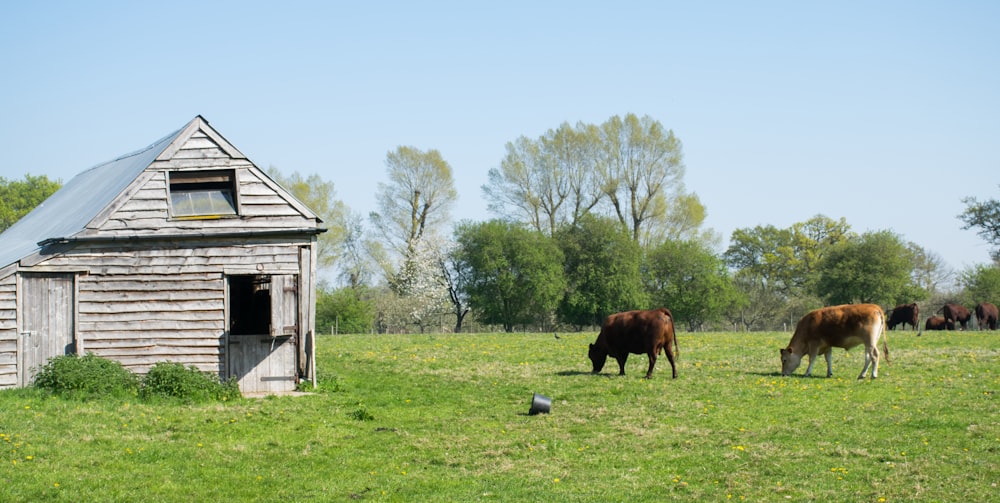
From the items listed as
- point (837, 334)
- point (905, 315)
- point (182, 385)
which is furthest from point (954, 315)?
point (182, 385)

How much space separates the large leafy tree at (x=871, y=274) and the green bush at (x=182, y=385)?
56375 millimetres

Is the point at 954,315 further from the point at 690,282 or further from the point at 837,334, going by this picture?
the point at 837,334

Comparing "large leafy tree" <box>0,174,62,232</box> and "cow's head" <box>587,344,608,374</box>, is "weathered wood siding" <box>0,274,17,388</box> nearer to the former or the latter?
"cow's head" <box>587,344,608,374</box>

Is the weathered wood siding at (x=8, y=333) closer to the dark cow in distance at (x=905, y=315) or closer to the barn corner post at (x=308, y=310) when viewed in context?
the barn corner post at (x=308, y=310)

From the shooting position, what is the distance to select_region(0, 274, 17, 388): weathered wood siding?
63.6 feet

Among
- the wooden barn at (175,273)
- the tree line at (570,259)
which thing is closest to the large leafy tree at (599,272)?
the tree line at (570,259)

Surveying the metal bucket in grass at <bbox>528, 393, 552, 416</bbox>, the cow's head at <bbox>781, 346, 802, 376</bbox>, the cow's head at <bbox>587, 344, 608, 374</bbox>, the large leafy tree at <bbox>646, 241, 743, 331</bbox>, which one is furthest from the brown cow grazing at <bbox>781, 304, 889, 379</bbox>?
the large leafy tree at <bbox>646, 241, 743, 331</bbox>

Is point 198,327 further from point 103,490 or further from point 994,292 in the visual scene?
point 994,292

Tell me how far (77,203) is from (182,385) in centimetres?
856

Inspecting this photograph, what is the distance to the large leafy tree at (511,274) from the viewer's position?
67.0 metres

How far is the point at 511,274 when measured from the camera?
221 ft

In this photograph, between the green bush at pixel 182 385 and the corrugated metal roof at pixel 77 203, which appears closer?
the green bush at pixel 182 385

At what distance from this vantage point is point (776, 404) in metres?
18.1

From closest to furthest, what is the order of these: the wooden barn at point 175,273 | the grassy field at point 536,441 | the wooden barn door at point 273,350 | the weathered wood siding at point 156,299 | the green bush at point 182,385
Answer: the grassy field at point 536,441
the green bush at point 182,385
the wooden barn at point 175,273
the weathered wood siding at point 156,299
the wooden barn door at point 273,350
